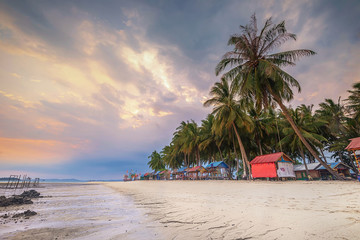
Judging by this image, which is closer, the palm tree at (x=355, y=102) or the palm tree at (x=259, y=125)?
the palm tree at (x=355, y=102)

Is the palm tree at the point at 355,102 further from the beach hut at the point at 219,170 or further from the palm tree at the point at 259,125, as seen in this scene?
the beach hut at the point at 219,170

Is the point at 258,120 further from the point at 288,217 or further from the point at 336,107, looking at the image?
Result: the point at 288,217

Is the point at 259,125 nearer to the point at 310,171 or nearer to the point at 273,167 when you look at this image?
the point at 273,167

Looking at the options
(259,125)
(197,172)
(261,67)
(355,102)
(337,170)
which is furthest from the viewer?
(197,172)

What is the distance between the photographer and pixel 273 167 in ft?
57.7

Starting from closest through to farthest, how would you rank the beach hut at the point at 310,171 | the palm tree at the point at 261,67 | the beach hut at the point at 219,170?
the palm tree at the point at 261,67 → the beach hut at the point at 310,171 → the beach hut at the point at 219,170

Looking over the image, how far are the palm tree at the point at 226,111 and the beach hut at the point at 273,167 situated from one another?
312 cm

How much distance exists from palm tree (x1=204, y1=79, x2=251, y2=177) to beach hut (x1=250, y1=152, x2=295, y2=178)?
3121 mm

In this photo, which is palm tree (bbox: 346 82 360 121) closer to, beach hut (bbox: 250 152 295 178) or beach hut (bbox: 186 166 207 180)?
beach hut (bbox: 250 152 295 178)

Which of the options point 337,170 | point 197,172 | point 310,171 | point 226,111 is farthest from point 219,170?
point 337,170

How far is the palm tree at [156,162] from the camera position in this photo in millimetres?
69694

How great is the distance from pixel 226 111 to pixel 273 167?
9085 mm

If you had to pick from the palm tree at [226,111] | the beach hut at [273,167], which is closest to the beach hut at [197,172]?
the palm tree at [226,111]

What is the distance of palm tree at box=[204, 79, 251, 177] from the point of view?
2239 cm
